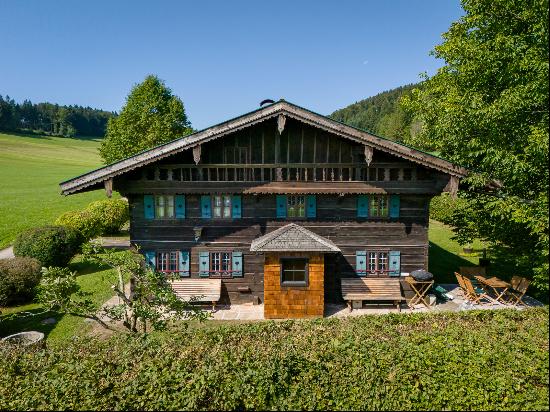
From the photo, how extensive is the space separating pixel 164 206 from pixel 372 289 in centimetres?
931

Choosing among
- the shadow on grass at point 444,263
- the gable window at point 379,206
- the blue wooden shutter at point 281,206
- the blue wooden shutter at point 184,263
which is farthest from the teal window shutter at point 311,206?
the shadow on grass at point 444,263

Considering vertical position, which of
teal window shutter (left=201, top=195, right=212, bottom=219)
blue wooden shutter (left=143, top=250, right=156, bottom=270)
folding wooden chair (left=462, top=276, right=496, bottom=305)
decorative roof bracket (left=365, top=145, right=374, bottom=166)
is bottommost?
folding wooden chair (left=462, top=276, right=496, bottom=305)

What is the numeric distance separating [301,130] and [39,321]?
12324 millimetres

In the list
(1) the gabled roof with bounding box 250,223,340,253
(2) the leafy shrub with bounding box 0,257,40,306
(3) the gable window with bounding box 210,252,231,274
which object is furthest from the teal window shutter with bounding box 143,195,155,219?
(2) the leafy shrub with bounding box 0,257,40,306

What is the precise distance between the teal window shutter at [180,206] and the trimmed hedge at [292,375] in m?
8.17

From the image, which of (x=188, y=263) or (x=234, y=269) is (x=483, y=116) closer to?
(x=234, y=269)

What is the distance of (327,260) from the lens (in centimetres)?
1580

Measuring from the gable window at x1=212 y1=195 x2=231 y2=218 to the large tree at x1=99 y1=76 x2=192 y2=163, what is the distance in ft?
79.2

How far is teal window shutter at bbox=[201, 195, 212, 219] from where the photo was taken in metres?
15.3

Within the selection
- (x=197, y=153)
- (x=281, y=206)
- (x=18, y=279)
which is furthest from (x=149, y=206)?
(x=18, y=279)

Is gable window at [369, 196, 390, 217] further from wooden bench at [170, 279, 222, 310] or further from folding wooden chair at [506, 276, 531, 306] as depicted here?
wooden bench at [170, 279, 222, 310]

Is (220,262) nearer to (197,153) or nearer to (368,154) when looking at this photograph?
(197,153)

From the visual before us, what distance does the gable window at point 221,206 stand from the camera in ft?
50.1

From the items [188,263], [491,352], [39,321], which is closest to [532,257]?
[491,352]
